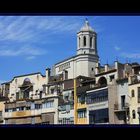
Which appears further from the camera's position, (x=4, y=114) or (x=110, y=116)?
(x=4, y=114)

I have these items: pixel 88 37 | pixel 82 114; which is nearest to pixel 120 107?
pixel 82 114

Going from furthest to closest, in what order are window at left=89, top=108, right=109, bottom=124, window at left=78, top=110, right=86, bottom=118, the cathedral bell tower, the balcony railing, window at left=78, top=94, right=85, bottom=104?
window at left=78, top=94, right=85, bottom=104 < window at left=78, top=110, right=86, bottom=118 < window at left=89, top=108, right=109, bottom=124 < the balcony railing < the cathedral bell tower

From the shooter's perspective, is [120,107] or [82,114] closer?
[120,107]

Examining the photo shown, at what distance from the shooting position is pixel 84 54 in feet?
47.7

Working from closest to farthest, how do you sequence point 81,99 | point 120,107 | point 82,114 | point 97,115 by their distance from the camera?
point 120,107 → point 97,115 → point 82,114 → point 81,99

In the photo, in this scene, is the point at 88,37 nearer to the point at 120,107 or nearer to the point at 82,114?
the point at 120,107

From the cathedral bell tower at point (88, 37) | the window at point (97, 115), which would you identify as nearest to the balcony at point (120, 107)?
the window at point (97, 115)

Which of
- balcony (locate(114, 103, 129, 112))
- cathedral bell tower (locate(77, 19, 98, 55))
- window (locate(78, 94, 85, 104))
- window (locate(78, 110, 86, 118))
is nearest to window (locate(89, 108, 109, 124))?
window (locate(78, 110, 86, 118))

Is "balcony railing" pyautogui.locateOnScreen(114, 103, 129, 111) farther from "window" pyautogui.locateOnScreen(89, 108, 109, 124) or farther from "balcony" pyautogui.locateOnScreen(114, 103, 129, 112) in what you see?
"window" pyautogui.locateOnScreen(89, 108, 109, 124)

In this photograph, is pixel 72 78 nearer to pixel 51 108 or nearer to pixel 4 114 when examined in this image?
pixel 51 108

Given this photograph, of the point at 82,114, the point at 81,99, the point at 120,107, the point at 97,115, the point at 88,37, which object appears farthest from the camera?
the point at 81,99
